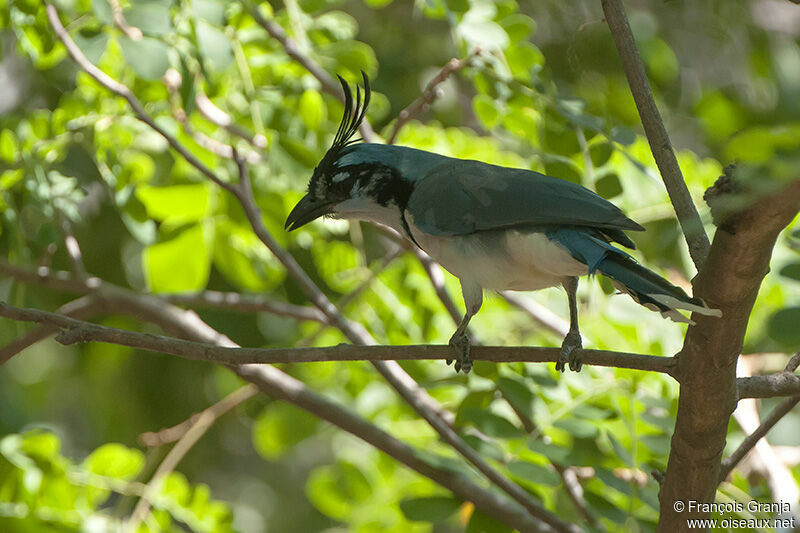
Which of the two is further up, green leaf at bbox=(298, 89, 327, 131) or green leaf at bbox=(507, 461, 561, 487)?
green leaf at bbox=(298, 89, 327, 131)

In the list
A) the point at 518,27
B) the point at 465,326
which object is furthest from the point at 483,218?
the point at 518,27

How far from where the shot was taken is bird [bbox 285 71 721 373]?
6.48 feet

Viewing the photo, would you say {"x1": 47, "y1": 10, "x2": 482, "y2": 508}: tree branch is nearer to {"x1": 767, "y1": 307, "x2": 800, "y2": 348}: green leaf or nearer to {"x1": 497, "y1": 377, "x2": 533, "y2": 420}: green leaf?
{"x1": 497, "y1": 377, "x2": 533, "y2": 420}: green leaf

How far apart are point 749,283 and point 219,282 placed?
9.56ft

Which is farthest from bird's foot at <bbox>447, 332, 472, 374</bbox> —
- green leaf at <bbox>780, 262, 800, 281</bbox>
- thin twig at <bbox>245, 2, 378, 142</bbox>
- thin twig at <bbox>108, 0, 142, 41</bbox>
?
thin twig at <bbox>108, 0, 142, 41</bbox>

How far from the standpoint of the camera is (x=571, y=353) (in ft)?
6.57

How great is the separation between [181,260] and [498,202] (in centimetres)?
135

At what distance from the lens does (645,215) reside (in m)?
2.96

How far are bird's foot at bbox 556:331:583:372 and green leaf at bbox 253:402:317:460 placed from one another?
1378mm

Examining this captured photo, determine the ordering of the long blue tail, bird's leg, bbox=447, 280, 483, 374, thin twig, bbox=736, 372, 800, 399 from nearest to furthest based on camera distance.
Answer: the long blue tail
thin twig, bbox=736, 372, 800, 399
bird's leg, bbox=447, 280, 483, 374

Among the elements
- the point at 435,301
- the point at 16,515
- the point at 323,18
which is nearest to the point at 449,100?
the point at 323,18

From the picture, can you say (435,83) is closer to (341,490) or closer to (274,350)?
(274,350)

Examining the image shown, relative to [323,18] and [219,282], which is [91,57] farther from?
[219,282]

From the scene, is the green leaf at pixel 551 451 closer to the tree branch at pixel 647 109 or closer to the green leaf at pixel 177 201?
the tree branch at pixel 647 109
